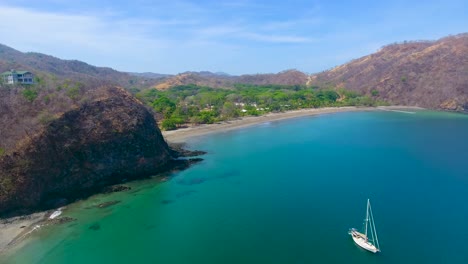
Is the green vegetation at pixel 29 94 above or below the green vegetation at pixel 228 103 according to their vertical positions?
above

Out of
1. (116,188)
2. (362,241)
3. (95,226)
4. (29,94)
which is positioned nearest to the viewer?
(362,241)

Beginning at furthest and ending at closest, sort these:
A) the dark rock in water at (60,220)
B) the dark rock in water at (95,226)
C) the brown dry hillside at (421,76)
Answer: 1. the brown dry hillside at (421,76)
2. the dark rock in water at (60,220)
3. the dark rock in water at (95,226)

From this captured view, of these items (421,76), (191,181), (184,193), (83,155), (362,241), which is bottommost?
(362,241)

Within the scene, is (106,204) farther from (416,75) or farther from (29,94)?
(416,75)

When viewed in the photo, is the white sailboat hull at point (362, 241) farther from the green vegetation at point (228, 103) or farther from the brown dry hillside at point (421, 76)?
the brown dry hillside at point (421, 76)

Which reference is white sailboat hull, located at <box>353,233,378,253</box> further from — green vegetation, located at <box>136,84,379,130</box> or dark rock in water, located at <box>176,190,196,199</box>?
green vegetation, located at <box>136,84,379,130</box>

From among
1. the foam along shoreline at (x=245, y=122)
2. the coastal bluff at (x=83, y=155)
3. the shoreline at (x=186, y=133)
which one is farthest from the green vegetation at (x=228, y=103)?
the coastal bluff at (x=83, y=155)

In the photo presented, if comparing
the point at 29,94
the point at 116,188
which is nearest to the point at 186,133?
the point at 116,188
